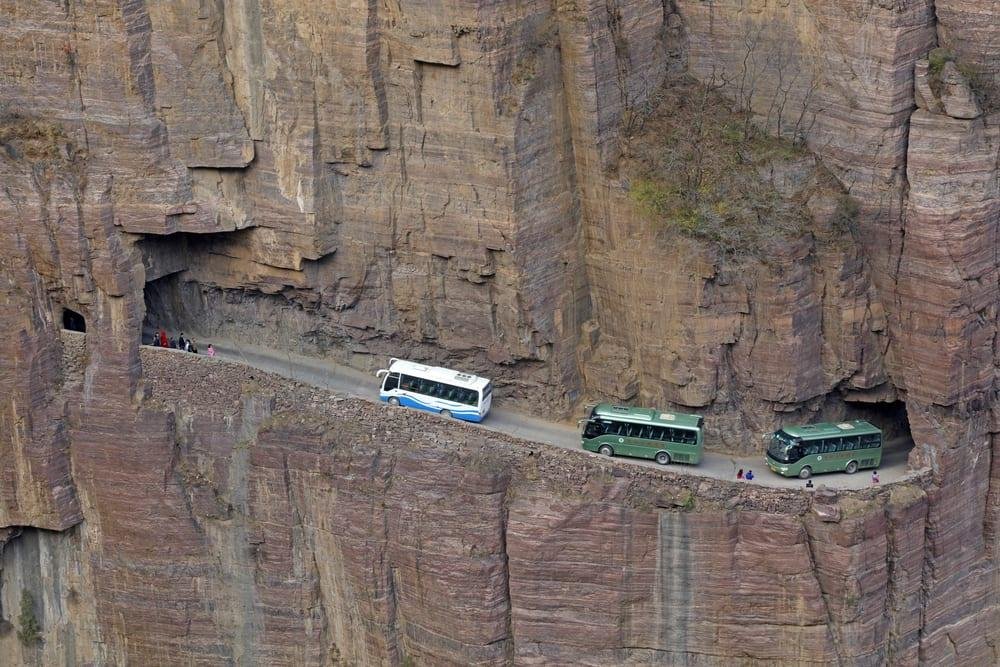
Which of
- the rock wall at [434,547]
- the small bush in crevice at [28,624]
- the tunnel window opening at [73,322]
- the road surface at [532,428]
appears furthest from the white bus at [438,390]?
the small bush in crevice at [28,624]

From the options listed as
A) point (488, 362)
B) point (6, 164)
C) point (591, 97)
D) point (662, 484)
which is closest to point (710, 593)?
point (662, 484)

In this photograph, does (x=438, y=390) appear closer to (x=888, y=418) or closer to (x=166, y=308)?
(x=166, y=308)

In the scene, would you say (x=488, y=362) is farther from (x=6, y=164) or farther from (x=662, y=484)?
(x=6, y=164)

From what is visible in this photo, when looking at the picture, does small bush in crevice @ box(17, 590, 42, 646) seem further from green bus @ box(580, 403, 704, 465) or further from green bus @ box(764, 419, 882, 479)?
green bus @ box(764, 419, 882, 479)

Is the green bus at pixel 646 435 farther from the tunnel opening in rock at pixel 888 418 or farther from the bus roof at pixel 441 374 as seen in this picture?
the tunnel opening in rock at pixel 888 418

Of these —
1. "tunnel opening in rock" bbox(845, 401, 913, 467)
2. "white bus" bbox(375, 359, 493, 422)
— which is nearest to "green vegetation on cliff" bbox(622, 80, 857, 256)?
"tunnel opening in rock" bbox(845, 401, 913, 467)
